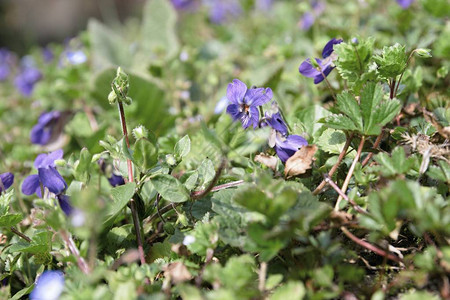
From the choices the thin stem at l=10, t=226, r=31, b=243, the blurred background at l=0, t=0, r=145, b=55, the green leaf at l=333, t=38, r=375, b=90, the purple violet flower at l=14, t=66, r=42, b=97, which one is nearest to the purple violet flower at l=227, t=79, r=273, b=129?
the green leaf at l=333, t=38, r=375, b=90

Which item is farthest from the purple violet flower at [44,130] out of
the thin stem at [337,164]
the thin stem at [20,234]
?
the thin stem at [337,164]

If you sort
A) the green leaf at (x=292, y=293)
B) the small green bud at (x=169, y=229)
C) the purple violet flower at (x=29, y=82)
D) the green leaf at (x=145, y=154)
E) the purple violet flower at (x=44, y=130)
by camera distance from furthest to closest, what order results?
the purple violet flower at (x=29, y=82), the purple violet flower at (x=44, y=130), the small green bud at (x=169, y=229), the green leaf at (x=145, y=154), the green leaf at (x=292, y=293)

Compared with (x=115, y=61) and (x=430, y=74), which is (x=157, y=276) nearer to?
(x=430, y=74)

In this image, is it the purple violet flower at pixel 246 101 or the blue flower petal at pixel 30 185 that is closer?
the purple violet flower at pixel 246 101

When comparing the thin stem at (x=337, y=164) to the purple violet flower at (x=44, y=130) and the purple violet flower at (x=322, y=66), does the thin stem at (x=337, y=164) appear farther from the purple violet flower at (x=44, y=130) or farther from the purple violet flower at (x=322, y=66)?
the purple violet flower at (x=44, y=130)

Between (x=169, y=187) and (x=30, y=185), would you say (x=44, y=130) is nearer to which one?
(x=30, y=185)

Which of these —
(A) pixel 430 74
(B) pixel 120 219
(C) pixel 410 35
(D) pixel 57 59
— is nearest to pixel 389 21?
(C) pixel 410 35

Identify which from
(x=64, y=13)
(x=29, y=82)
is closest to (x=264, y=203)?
(x=29, y=82)

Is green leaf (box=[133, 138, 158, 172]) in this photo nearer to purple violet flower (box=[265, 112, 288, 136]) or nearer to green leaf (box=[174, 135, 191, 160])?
green leaf (box=[174, 135, 191, 160])
